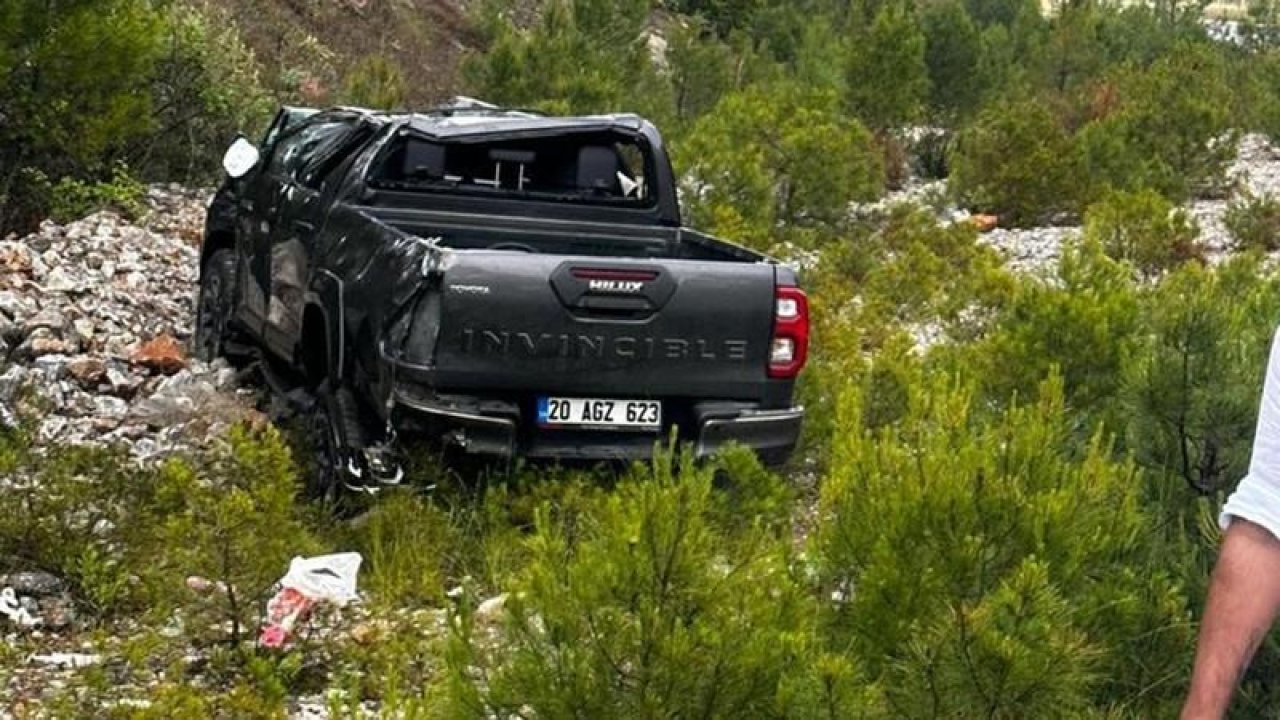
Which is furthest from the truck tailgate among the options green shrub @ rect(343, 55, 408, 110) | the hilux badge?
green shrub @ rect(343, 55, 408, 110)

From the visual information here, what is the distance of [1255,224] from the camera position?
20.6 m

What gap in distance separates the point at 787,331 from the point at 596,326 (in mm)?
858

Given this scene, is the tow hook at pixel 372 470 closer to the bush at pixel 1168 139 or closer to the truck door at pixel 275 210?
the truck door at pixel 275 210

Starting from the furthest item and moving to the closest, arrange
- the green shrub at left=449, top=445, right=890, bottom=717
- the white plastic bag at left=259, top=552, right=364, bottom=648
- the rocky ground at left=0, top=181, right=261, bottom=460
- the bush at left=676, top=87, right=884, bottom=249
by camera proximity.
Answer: the bush at left=676, top=87, right=884, bottom=249 < the rocky ground at left=0, top=181, right=261, bottom=460 < the white plastic bag at left=259, top=552, right=364, bottom=648 < the green shrub at left=449, top=445, right=890, bottom=717

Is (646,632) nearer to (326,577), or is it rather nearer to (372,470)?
(326,577)

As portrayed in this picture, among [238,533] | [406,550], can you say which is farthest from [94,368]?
[238,533]

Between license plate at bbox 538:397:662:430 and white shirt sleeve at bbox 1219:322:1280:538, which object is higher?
white shirt sleeve at bbox 1219:322:1280:538

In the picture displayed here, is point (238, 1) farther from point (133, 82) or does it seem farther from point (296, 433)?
point (296, 433)

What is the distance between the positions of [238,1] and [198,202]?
52.1 ft

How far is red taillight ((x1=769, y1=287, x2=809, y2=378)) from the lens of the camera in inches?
265

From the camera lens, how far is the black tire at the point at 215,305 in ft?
30.7

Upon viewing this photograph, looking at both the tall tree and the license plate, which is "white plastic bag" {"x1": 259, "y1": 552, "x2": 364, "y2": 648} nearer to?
the license plate

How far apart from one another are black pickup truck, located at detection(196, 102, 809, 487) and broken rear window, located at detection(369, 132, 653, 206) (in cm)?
2

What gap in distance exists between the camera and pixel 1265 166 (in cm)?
3186
